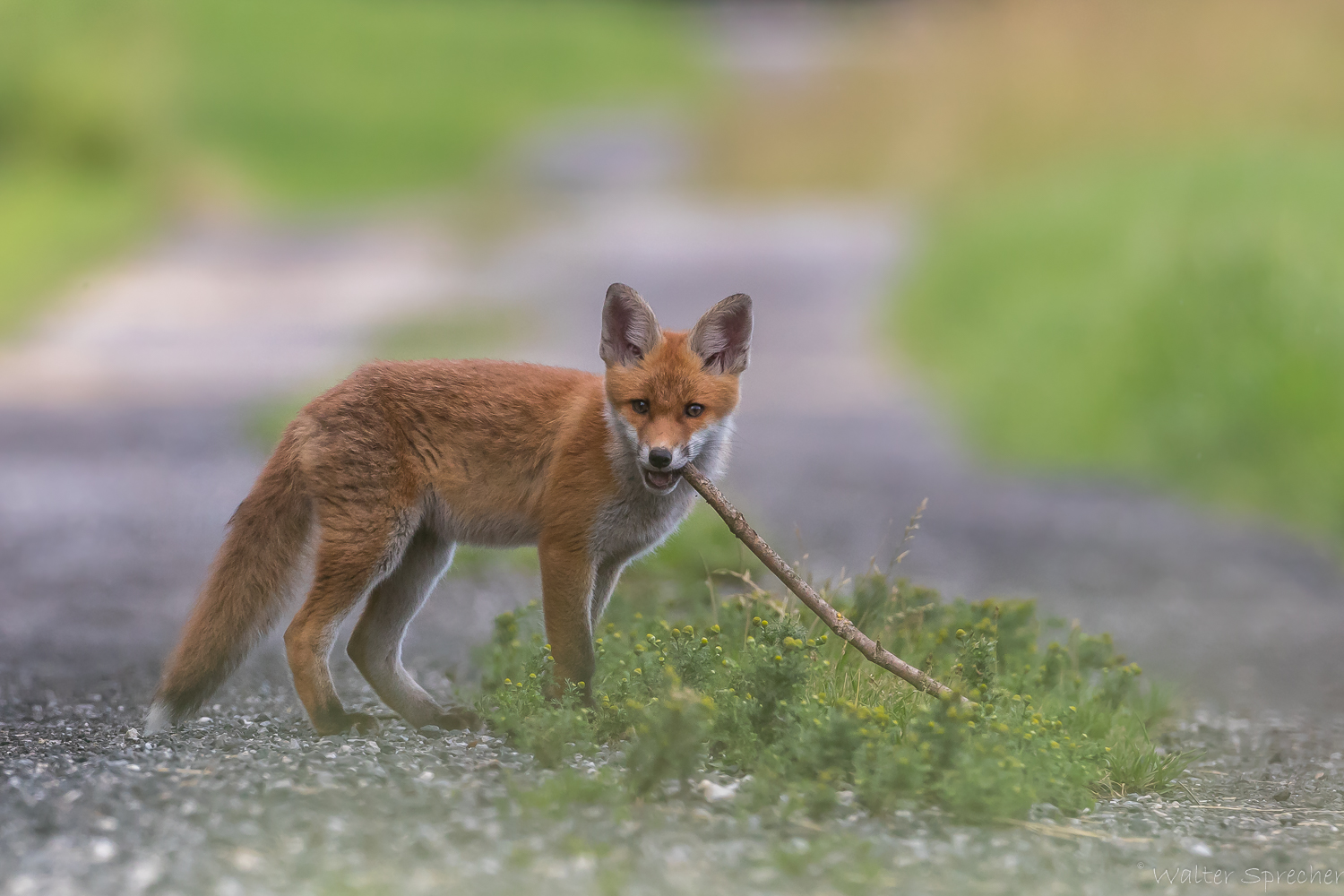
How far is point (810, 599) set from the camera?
4.72 metres

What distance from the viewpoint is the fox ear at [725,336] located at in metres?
4.99

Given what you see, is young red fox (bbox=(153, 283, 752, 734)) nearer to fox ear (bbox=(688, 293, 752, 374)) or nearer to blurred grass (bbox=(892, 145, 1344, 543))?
fox ear (bbox=(688, 293, 752, 374))

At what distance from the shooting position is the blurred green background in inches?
439

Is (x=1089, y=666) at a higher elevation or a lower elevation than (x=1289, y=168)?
lower

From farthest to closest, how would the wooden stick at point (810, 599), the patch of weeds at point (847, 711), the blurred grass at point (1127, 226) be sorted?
the blurred grass at point (1127, 226), the wooden stick at point (810, 599), the patch of weeds at point (847, 711)

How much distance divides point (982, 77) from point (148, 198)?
12.9 meters

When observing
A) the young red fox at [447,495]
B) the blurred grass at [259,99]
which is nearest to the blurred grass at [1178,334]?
the young red fox at [447,495]

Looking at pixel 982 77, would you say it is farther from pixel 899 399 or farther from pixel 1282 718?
pixel 1282 718

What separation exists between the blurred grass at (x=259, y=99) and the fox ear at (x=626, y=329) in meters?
12.3

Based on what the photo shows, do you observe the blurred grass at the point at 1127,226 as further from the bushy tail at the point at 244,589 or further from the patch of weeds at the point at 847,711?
the bushy tail at the point at 244,589

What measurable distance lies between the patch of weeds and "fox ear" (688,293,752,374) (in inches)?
31.8

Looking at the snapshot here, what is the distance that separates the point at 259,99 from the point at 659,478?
3048 cm

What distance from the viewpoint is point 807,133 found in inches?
1211

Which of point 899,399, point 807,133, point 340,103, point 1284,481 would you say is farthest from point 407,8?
point 1284,481
